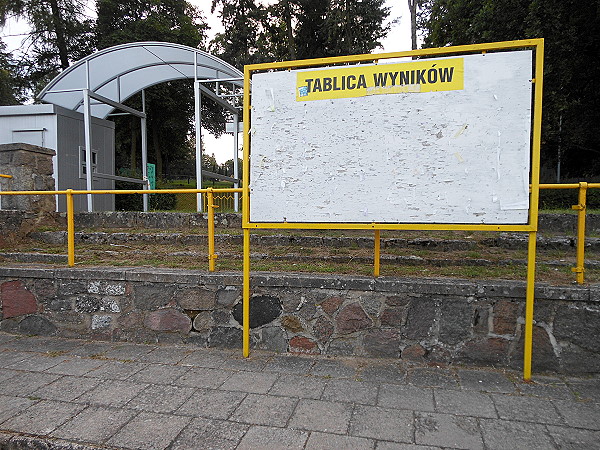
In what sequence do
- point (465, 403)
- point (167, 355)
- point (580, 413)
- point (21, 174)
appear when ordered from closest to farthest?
point (580, 413) < point (465, 403) < point (167, 355) < point (21, 174)

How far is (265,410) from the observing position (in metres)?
2.80

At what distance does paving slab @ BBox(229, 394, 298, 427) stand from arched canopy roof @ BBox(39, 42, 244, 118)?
767cm

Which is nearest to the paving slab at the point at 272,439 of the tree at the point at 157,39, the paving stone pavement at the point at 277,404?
the paving stone pavement at the point at 277,404

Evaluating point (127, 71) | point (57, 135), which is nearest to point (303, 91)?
point (127, 71)

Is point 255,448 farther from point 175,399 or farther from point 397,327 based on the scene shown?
point 397,327

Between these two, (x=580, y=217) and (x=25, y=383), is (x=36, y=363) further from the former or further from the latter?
(x=580, y=217)

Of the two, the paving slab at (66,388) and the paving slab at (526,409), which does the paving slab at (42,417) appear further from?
the paving slab at (526,409)

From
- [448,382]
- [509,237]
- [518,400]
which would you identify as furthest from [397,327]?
[509,237]

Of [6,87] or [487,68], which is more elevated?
[6,87]

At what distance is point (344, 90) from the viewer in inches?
132

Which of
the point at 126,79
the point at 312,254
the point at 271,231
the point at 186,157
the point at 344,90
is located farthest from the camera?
the point at 186,157

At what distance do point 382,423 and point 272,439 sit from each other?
27.7 inches

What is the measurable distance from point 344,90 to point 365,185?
0.78 m

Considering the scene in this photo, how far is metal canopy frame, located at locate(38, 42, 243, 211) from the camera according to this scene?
903 centimetres
